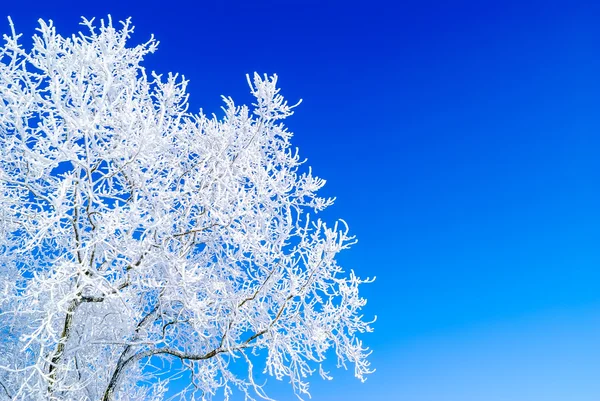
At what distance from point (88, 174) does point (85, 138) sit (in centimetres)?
50

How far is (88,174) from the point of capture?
664cm

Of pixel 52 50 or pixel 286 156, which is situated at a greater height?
pixel 286 156

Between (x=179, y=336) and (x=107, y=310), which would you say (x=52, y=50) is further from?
Result: (x=179, y=336)

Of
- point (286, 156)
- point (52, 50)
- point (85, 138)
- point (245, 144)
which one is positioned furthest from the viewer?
point (286, 156)

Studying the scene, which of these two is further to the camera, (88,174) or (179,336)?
(179,336)

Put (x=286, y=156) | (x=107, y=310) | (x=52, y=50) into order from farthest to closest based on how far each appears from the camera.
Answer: (x=286, y=156) < (x=107, y=310) < (x=52, y=50)

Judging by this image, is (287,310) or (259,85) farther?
(259,85)

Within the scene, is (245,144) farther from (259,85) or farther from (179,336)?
(179,336)

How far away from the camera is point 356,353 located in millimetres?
8492

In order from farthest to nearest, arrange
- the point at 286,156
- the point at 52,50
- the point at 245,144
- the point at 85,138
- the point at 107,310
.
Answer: the point at 286,156
the point at 245,144
the point at 107,310
the point at 52,50
the point at 85,138

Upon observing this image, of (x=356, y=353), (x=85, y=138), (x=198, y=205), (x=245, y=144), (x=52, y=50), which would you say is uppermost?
(x=245, y=144)

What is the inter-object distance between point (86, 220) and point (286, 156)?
14.1 feet

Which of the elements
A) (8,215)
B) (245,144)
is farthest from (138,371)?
(245,144)

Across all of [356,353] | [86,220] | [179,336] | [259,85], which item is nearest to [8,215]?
[86,220]
